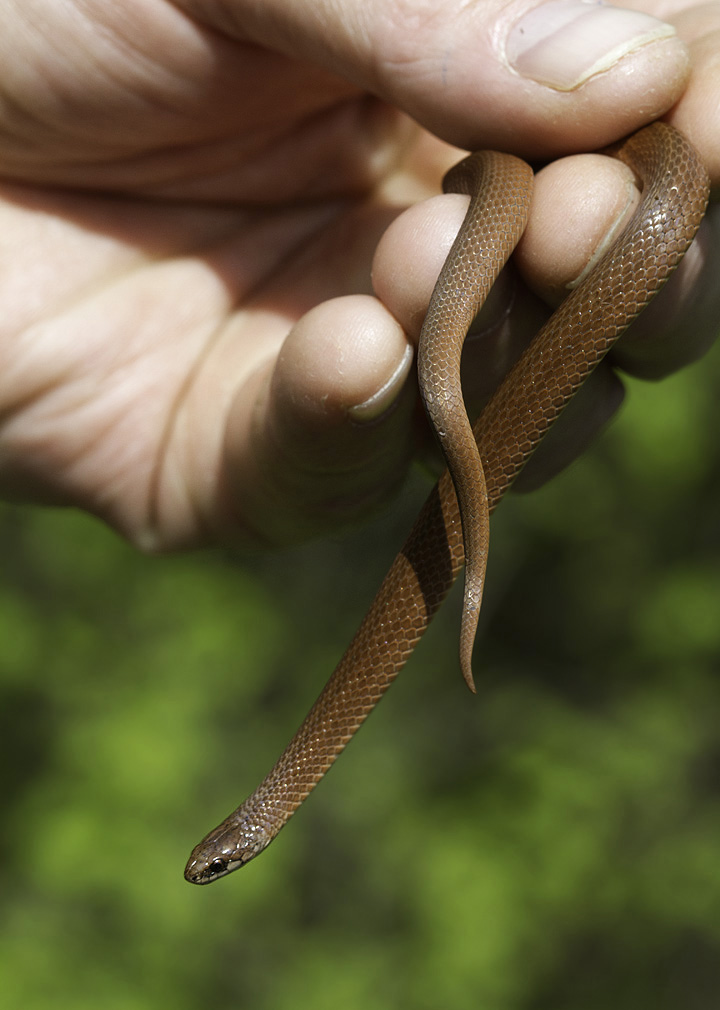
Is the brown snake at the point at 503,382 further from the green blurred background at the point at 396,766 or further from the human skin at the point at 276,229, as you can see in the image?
the green blurred background at the point at 396,766

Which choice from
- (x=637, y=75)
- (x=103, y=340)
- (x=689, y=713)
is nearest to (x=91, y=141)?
(x=103, y=340)

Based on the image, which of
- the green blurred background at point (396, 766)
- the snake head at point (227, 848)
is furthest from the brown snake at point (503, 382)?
the green blurred background at point (396, 766)

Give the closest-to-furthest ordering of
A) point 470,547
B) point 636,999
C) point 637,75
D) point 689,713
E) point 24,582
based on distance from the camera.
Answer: point 470,547 → point 637,75 → point 636,999 → point 689,713 → point 24,582

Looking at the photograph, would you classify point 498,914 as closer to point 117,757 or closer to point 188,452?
point 117,757

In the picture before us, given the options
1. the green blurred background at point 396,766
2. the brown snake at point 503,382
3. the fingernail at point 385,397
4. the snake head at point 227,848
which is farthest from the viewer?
the green blurred background at point 396,766

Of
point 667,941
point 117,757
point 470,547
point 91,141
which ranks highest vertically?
point 91,141

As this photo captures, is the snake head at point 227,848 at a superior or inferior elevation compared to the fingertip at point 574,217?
inferior
